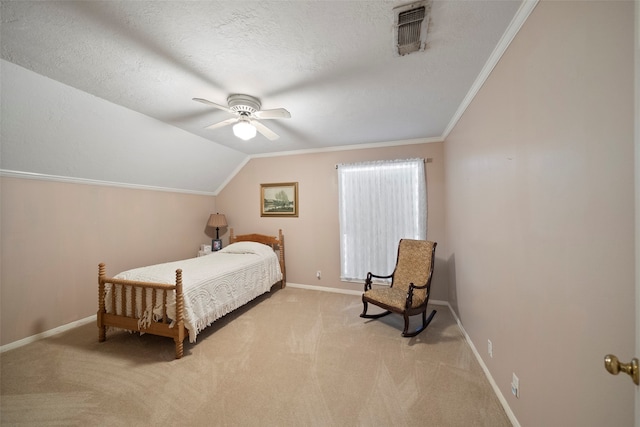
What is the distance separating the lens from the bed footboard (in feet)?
7.72

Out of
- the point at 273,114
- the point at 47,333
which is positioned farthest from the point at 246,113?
the point at 47,333

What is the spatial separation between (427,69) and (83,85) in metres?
3.03

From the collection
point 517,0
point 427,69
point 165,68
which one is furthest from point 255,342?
point 517,0

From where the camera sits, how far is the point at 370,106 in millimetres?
2598

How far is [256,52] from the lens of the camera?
1697 millimetres

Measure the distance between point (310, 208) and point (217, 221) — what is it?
1.96m

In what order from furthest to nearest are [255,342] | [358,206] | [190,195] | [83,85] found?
[190,195]
[358,206]
[255,342]
[83,85]

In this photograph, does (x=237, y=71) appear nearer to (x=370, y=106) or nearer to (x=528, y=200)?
(x=370, y=106)

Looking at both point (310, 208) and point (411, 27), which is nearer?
point (411, 27)

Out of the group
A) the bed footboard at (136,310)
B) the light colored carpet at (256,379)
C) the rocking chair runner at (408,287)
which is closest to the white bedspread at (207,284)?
the bed footboard at (136,310)

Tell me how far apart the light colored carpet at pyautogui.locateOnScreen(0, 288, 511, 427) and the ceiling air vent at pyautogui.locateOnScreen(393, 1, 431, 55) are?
103 inches

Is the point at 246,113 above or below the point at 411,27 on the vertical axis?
below

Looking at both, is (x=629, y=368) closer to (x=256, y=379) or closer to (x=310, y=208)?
(x=256, y=379)

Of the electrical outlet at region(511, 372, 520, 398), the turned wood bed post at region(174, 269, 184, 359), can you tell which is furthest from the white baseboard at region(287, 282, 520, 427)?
the turned wood bed post at region(174, 269, 184, 359)
